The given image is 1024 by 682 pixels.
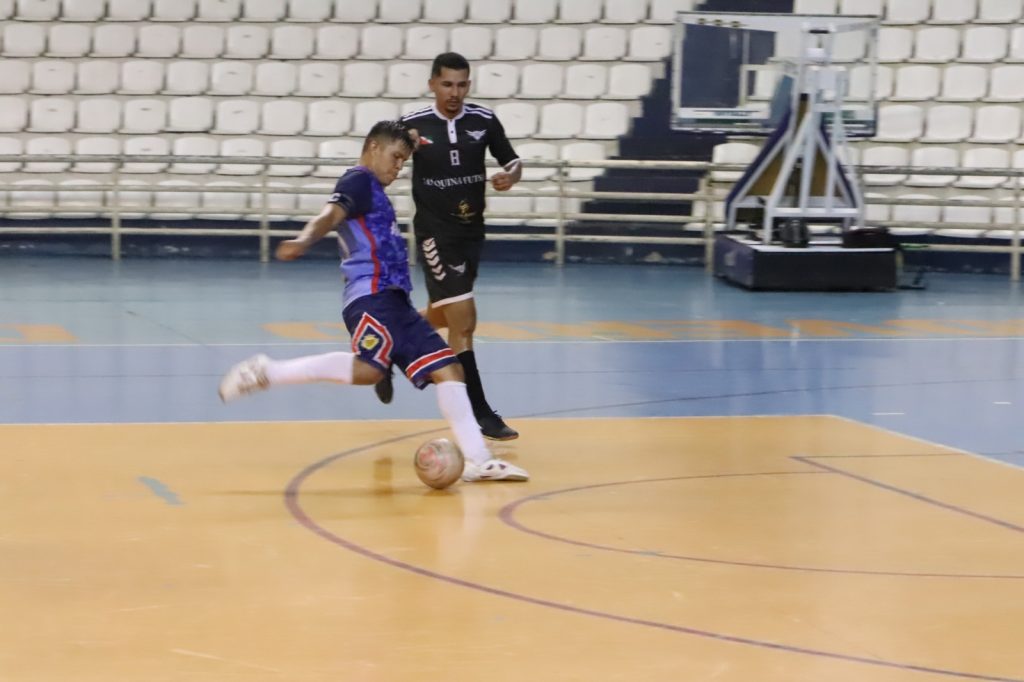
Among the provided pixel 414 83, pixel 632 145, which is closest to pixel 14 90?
pixel 414 83

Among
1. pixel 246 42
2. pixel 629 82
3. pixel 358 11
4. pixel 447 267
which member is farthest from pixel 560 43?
pixel 447 267

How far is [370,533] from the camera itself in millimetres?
5445

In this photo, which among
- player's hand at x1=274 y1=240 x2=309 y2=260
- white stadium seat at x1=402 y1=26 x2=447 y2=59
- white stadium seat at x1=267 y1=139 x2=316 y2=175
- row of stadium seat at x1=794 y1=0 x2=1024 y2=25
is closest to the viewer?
player's hand at x1=274 y1=240 x2=309 y2=260

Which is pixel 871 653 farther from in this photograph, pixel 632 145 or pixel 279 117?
pixel 279 117

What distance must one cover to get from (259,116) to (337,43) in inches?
54.8

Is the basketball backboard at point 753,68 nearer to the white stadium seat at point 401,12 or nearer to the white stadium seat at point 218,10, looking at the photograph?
the white stadium seat at point 401,12

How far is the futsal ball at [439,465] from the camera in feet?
20.2

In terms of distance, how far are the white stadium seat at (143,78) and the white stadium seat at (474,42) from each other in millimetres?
3818

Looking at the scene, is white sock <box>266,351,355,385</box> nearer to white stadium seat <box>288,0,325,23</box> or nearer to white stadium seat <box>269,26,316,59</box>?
white stadium seat <box>269,26,316,59</box>

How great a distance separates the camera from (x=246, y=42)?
19.9 meters

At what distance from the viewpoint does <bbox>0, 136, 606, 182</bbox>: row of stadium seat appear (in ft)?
62.0

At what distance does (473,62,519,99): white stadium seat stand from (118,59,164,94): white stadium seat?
162 inches

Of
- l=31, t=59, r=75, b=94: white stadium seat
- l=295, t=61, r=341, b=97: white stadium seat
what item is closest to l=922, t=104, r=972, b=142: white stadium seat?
l=295, t=61, r=341, b=97: white stadium seat

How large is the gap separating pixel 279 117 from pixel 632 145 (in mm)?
4504
